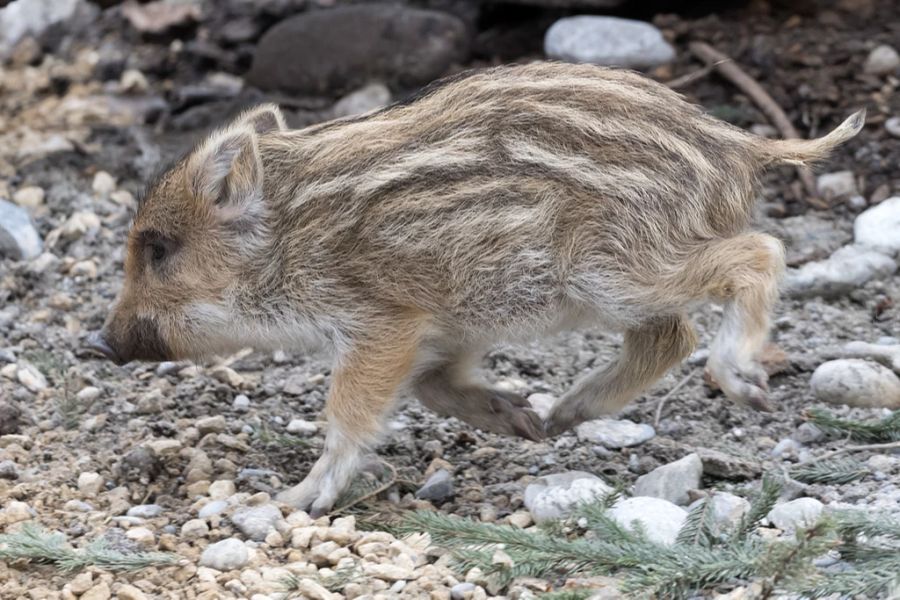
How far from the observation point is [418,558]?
3.90 meters

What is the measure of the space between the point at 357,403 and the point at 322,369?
3.97 feet

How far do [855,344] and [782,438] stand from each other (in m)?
0.72

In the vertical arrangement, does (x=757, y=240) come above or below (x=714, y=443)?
above

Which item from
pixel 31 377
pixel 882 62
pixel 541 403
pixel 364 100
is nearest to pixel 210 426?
pixel 31 377

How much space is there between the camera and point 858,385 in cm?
495

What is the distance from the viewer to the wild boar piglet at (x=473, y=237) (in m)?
4.42

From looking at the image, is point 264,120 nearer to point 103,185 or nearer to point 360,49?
point 103,185

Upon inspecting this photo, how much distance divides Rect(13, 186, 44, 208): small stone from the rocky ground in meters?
0.02

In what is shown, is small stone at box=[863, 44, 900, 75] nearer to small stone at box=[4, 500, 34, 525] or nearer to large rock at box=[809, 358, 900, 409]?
large rock at box=[809, 358, 900, 409]

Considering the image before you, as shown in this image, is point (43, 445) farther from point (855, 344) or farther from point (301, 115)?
point (301, 115)

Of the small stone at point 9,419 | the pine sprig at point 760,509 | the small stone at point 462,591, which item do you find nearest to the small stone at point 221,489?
the small stone at point 9,419

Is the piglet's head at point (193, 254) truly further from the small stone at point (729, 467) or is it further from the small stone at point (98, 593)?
the small stone at point (729, 467)

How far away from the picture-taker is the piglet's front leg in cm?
449

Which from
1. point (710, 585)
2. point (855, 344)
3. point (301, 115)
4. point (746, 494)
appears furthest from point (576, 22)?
point (710, 585)
